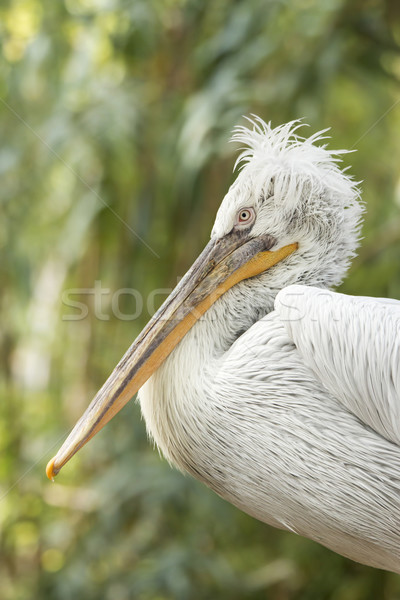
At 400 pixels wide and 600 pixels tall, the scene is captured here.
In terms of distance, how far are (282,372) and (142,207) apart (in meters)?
2.60

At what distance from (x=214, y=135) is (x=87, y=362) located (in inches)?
74.9

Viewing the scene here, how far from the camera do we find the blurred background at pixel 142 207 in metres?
3.93

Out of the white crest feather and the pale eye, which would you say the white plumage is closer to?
the white crest feather

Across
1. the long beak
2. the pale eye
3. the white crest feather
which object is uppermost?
the white crest feather

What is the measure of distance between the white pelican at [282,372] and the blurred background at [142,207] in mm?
1505

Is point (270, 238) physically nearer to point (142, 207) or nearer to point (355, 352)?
point (355, 352)

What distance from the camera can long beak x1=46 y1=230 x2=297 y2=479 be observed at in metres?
2.09

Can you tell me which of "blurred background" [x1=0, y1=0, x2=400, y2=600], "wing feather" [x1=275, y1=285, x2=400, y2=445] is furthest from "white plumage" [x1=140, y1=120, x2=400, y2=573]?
"blurred background" [x1=0, y1=0, x2=400, y2=600]

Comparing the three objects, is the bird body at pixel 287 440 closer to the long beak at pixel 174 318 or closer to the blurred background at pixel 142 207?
the long beak at pixel 174 318

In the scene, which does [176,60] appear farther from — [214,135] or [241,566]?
[241,566]

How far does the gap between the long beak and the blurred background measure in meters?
1.55

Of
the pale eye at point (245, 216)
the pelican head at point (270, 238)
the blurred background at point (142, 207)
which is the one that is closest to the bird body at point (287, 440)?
the pelican head at point (270, 238)

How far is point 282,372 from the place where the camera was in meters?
1.98

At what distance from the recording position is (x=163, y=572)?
3.74 meters
